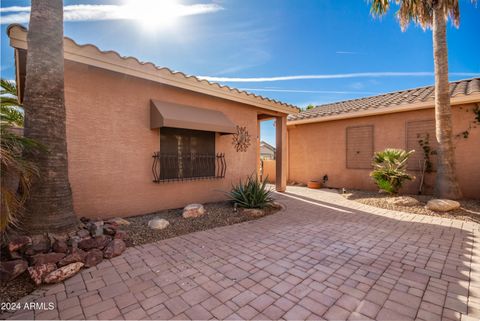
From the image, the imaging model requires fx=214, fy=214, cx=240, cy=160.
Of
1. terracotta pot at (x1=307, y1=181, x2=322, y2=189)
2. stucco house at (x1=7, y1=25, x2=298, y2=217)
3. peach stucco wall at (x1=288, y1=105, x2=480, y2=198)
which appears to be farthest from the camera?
terracotta pot at (x1=307, y1=181, x2=322, y2=189)

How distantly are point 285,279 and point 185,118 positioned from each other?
502 centimetres

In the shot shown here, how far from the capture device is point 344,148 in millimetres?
12281

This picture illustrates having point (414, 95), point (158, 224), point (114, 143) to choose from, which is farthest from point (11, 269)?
point (414, 95)

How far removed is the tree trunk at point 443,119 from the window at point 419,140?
1940 mm

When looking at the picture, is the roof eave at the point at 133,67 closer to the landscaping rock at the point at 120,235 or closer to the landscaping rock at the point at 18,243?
the landscaping rock at the point at 18,243

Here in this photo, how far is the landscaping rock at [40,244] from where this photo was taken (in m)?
3.33

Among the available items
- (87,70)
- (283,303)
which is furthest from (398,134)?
(87,70)

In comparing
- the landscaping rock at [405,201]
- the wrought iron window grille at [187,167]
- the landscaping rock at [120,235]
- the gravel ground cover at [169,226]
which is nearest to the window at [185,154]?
the wrought iron window grille at [187,167]

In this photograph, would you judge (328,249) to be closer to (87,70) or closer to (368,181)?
(87,70)

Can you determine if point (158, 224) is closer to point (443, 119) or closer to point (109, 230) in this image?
point (109, 230)

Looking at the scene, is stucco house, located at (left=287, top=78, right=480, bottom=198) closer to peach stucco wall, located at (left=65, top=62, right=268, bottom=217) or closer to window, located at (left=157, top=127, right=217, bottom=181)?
window, located at (left=157, top=127, right=217, bottom=181)

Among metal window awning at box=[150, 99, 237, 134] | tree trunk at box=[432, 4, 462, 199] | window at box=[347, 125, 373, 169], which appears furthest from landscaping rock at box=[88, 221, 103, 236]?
window at box=[347, 125, 373, 169]

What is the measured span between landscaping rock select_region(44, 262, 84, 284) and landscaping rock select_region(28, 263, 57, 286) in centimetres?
5

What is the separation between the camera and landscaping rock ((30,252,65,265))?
3101 millimetres
